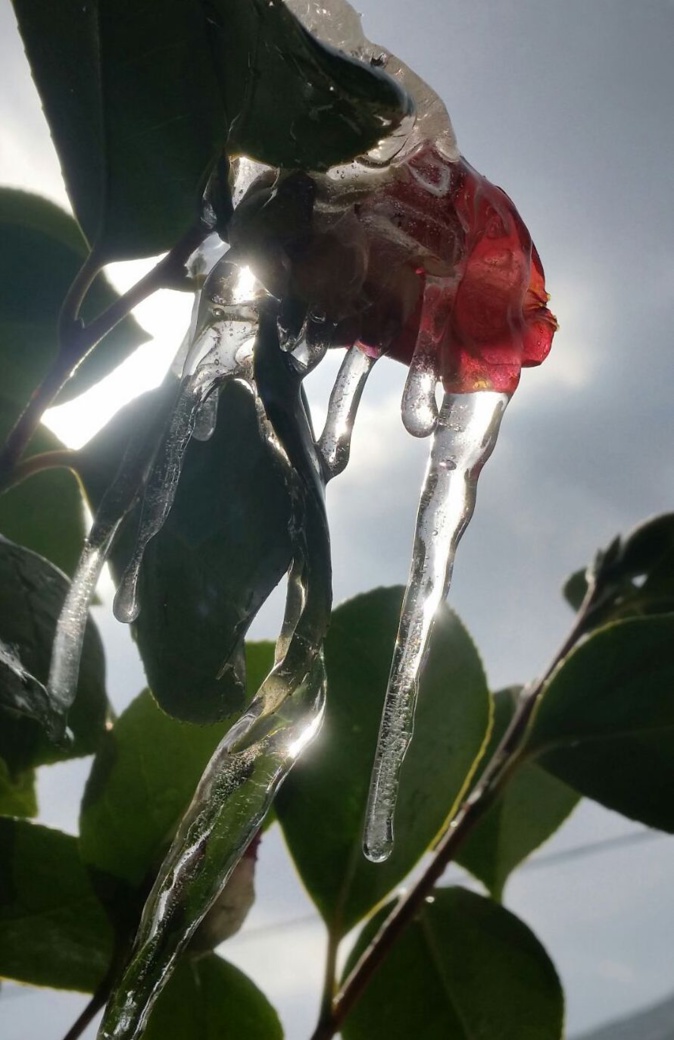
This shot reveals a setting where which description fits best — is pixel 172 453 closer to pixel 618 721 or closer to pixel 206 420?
pixel 206 420

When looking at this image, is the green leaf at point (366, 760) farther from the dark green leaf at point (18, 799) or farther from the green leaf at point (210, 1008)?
the dark green leaf at point (18, 799)

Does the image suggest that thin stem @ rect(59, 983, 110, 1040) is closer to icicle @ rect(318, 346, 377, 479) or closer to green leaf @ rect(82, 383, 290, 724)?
green leaf @ rect(82, 383, 290, 724)

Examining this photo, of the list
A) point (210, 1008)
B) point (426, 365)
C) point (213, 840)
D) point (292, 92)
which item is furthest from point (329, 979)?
point (292, 92)

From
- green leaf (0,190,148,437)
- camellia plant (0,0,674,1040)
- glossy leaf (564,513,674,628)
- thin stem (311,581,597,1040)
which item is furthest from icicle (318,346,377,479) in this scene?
glossy leaf (564,513,674,628)

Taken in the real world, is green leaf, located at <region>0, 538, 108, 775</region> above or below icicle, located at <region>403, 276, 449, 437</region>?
below

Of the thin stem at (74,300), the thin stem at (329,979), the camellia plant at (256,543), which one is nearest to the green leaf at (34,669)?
the camellia plant at (256,543)

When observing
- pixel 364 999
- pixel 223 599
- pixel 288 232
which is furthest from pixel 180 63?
pixel 364 999

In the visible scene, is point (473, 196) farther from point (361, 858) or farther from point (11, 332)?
point (361, 858)
